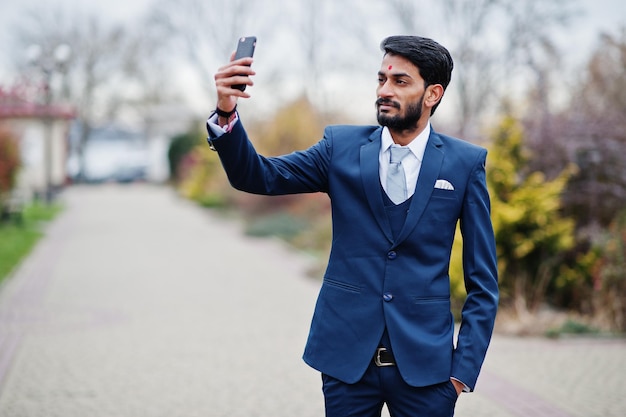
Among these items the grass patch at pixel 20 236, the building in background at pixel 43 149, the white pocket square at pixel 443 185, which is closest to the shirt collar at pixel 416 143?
the white pocket square at pixel 443 185

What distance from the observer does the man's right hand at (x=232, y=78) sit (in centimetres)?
236

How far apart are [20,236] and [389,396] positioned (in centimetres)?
1575

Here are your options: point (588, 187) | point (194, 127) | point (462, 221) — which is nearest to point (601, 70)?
point (588, 187)

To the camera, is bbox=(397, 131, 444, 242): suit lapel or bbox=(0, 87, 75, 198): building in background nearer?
bbox=(397, 131, 444, 242): suit lapel

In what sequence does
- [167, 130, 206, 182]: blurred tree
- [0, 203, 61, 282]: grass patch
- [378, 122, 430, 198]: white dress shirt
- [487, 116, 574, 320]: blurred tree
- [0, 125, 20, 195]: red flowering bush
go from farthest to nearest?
[167, 130, 206, 182]: blurred tree → [0, 125, 20, 195]: red flowering bush → [0, 203, 61, 282]: grass patch → [487, 116, 574, 320]: blurred tree → [378, 122, 430, 198]: white dress shirt

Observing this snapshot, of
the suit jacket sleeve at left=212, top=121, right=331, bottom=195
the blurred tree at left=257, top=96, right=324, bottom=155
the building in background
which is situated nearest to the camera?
the suit jacket sleeve at left=212, top=121, right=331, bottom=195

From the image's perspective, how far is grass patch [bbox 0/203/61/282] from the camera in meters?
13.0

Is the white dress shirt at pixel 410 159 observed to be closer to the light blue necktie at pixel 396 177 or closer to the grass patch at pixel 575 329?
the light blue necktie at pixel 396 177

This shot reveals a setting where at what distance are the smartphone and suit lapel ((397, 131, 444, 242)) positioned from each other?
0.68 meters

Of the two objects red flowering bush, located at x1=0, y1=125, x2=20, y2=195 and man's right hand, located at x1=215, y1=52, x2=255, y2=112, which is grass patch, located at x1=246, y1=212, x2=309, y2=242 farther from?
man's right hand, located at x1=215, y1=52, x2=255, y2=112

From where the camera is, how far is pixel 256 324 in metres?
8.48

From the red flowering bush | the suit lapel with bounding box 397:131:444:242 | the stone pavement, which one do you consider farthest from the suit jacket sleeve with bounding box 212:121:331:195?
the red flowering bush

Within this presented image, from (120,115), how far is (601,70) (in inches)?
1764

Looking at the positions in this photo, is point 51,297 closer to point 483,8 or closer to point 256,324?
point 256,324
